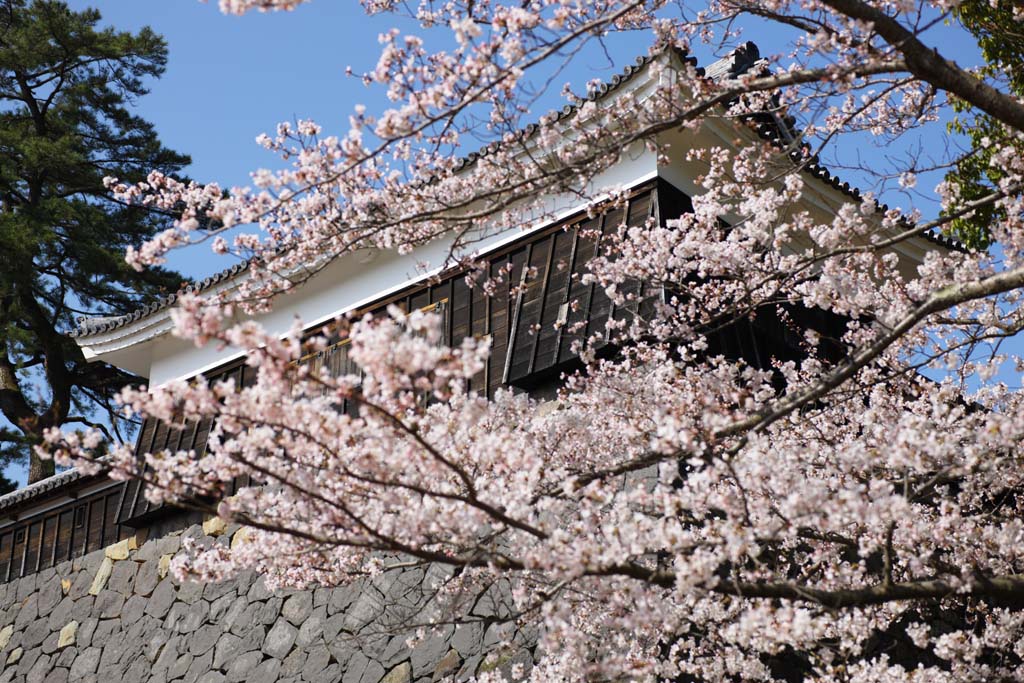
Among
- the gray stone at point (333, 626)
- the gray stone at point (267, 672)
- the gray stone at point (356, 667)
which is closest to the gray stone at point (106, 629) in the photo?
the gray stone at point (267, 672)

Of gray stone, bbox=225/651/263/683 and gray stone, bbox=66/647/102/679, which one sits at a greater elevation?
gray stone, bbox=225/651/263/683

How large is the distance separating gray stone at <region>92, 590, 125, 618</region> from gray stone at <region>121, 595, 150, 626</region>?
73 mm

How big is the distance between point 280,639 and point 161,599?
1.70m

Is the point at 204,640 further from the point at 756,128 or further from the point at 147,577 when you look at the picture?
the point at 756,128

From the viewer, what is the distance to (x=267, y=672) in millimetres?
7848

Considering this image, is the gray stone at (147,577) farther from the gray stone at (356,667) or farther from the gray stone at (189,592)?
the gray stone at (356,667)

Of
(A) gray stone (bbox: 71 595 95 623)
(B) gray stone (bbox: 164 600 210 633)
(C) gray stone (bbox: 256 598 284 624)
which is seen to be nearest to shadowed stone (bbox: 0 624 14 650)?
(A) gray stone (bbox: 71 595 95 623)

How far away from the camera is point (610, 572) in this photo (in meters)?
3.12

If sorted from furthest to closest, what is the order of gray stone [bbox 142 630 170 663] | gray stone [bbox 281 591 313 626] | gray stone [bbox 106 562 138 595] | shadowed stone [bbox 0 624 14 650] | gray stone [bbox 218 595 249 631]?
shadowed stone [bbox 0 624 14 650] → gray stone [bbox 106 562 138 595] → gray stone [bbox 142 630 170 663] → gray stone [bbox 218 595 249 631] → gray stone [bbox 281 591 313 626]

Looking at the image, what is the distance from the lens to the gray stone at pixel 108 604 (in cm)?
940

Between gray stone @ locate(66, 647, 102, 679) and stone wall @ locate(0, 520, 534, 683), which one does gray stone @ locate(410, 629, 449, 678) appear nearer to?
stone wall @ locate(0, 520, 534, 683)

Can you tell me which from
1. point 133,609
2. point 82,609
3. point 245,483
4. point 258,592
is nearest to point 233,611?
point 258,592

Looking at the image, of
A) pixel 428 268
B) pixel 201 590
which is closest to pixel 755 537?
pixel 428 268

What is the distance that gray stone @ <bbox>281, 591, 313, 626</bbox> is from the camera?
26.0 feet
